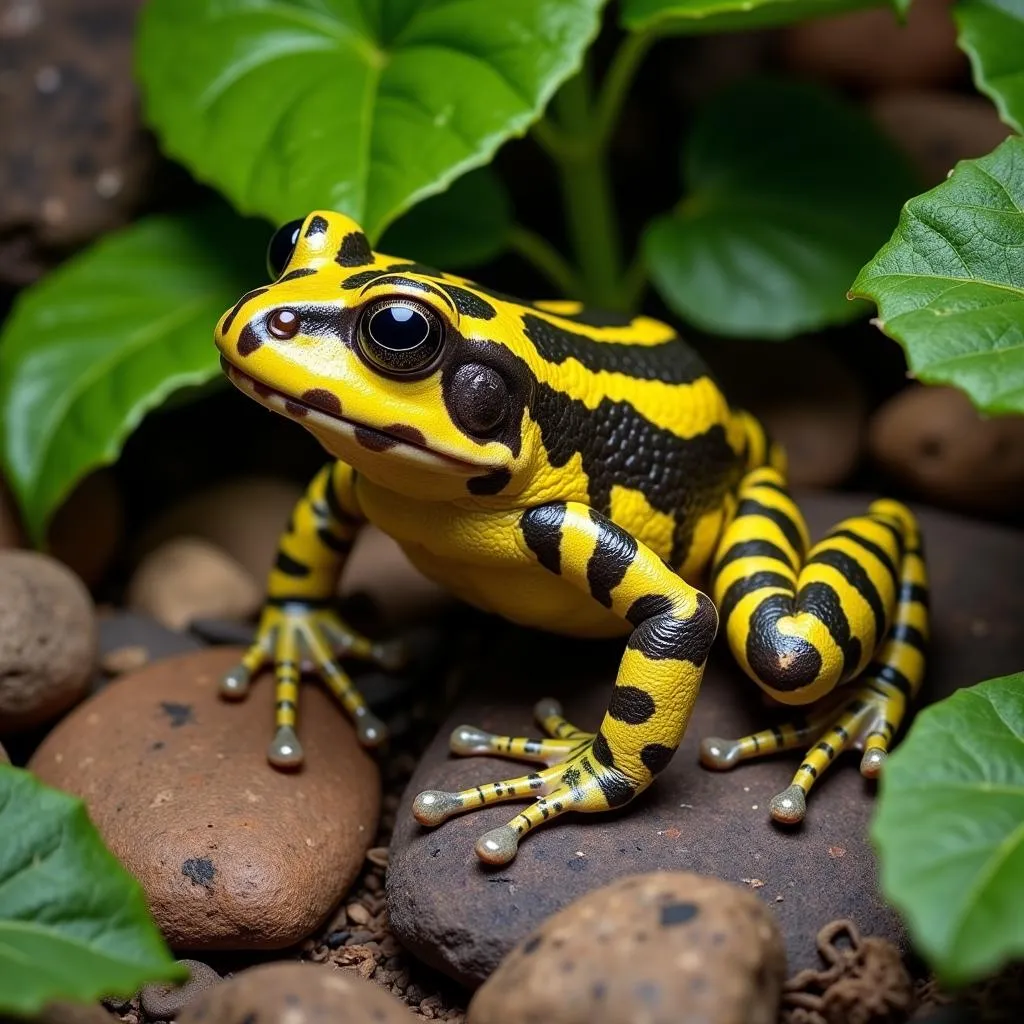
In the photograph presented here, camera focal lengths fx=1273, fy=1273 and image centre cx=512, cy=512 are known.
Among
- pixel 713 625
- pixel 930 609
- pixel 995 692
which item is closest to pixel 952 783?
pixel 995 692

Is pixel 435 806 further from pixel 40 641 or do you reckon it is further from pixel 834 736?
pixel 40 641

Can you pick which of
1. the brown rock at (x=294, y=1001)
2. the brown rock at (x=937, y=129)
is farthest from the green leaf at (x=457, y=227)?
the brown rock at (x=294, y=1001)

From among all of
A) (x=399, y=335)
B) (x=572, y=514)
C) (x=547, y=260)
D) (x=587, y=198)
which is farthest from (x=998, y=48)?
(x=399, y=335)

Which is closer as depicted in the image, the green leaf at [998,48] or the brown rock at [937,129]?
the green leaf at [998,48]

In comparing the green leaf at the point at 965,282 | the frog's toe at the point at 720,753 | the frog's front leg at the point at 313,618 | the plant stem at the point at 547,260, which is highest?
the green leaf at the point at 965,282

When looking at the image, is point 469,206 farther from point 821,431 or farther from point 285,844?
point 285,844

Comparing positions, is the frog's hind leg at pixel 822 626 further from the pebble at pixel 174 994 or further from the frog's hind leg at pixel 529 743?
the pebble at pixel 174 994
